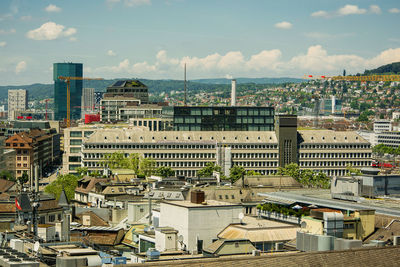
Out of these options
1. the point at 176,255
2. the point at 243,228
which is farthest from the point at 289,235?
the point at 176,255

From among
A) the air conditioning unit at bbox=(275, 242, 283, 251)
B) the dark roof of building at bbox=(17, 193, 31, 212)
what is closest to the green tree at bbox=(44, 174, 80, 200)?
the dark roof of building at bbox=(17, 193, 31, 212)

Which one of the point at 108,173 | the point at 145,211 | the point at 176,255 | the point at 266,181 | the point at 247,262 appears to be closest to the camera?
the point at 247,262

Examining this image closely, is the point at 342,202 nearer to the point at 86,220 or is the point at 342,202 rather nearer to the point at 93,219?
the point at 86,220

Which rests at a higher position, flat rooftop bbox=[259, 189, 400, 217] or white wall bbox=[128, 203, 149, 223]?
flat rooftop bbox=[259, 189, 400, 217]

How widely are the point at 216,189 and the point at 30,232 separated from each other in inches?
2595

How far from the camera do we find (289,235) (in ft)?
244

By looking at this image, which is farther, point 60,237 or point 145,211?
point 145,211

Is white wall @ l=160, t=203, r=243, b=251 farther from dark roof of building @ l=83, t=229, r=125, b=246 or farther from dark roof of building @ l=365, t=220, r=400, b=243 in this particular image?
dark roof of building @ l=365, t=220, r=400, b=243

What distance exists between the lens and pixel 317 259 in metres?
50.2

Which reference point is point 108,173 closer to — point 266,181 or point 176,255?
point 266,181

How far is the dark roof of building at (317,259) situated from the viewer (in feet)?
155

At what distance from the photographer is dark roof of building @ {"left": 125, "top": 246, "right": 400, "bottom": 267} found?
4728 cm

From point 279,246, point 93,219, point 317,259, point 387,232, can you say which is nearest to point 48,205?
point 93,219

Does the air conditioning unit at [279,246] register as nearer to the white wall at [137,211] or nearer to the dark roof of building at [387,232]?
the dark roof of building at [387,232]
